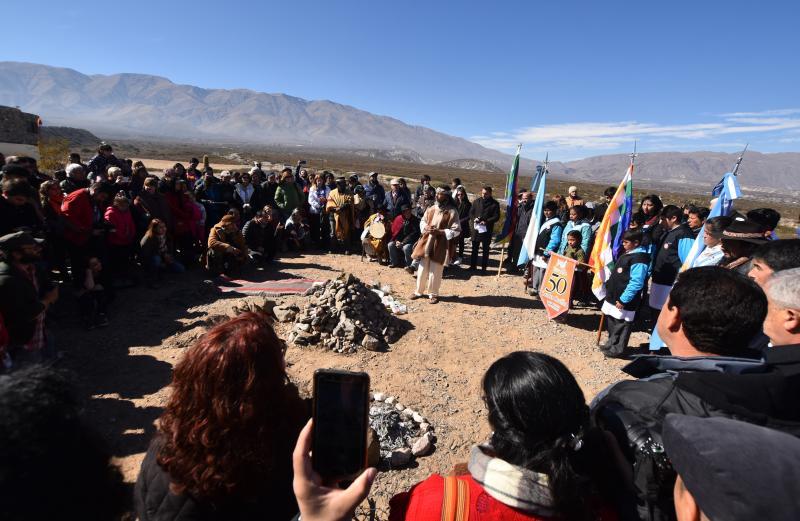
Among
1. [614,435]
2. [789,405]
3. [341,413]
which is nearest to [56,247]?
[341,413]

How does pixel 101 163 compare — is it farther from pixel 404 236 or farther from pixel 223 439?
pixel 223 439

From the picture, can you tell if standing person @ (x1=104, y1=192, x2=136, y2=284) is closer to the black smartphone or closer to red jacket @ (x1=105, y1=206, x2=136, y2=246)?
red jacket @ (x1=105, y1=206, x2=136, y2=246)

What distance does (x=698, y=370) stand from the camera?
167 cm

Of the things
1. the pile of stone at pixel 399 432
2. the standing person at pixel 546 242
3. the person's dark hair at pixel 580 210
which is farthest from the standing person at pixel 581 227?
the pile of stone at pixel 399 432

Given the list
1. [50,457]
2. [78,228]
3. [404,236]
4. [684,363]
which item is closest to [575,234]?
[404,236]

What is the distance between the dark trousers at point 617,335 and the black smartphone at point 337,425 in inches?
236

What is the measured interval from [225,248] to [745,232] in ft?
28.8

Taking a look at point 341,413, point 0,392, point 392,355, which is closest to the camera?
point 0,392

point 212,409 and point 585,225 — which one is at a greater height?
point 585,225

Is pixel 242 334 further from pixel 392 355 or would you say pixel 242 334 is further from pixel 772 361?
pixel 392 355

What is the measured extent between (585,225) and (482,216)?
2.82 m

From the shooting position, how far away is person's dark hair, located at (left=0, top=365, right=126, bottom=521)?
0.81 meters

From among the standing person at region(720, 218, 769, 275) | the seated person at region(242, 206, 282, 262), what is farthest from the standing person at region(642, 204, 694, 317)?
the seated person at region(242, 206, 282, 262)

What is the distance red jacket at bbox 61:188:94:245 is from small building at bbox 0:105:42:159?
10604mm
